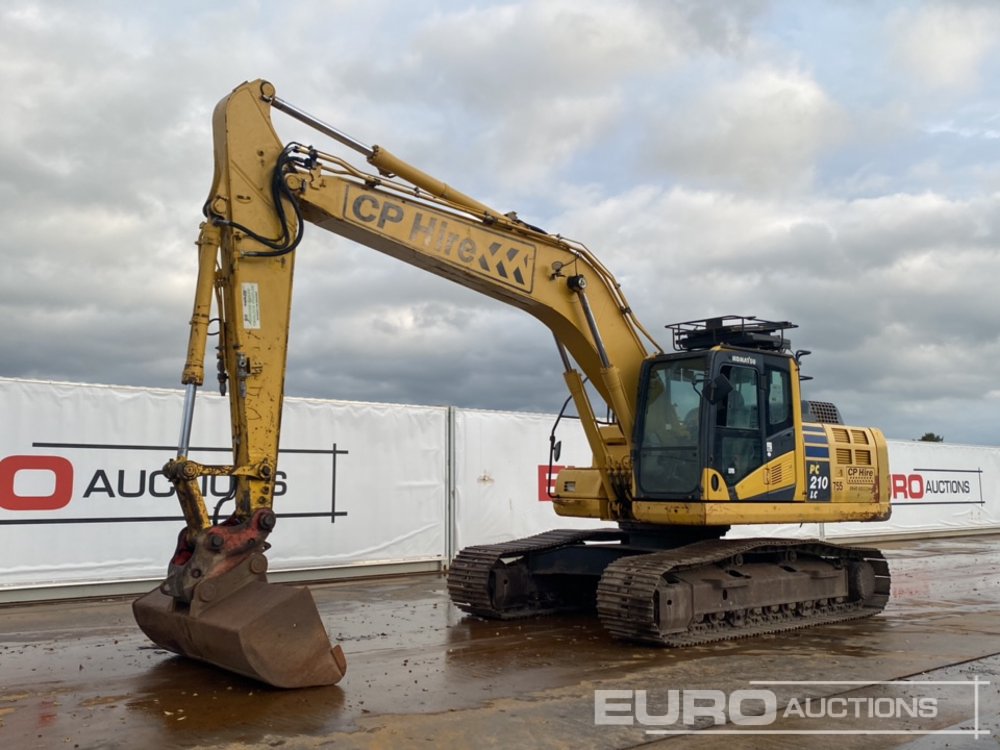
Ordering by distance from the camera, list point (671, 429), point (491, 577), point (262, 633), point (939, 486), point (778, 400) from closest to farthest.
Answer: point (262, 633)
point (671, 429)
point (778, 400)
point (491, 577)
point (939, 486)

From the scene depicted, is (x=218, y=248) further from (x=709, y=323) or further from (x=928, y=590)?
(x=928, y=590)

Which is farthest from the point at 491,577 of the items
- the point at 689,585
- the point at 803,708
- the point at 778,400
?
the point at 803,708

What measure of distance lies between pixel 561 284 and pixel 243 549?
443 cm

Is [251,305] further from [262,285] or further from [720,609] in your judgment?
[720,609]

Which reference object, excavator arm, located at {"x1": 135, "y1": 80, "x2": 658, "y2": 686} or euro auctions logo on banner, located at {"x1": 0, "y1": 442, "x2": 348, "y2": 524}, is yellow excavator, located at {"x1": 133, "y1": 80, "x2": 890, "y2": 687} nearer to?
excavator arm, located at {"x1": 135, "y1": 80, "x2": 658, "y2": 686}

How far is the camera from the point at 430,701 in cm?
645

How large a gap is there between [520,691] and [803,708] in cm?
200

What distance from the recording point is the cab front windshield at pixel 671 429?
30.3 feet

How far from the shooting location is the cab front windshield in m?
9.25

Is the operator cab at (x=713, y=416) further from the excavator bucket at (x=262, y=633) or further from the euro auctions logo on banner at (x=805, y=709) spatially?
the excavator bucket at (x=262, y=633)

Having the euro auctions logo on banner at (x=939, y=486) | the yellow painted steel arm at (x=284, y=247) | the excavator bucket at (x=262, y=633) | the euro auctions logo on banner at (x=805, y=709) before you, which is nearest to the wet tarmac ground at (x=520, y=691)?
the euro auctions logo on banner at (x=805, y=709)

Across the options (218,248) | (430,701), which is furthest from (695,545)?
(218,248)

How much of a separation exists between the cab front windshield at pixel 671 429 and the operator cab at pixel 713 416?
10 millimetres

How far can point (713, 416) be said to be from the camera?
924 centimetres
